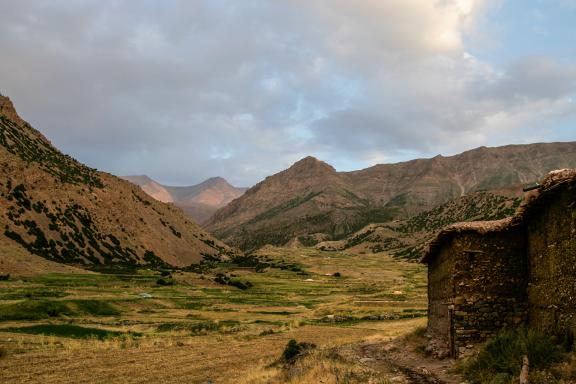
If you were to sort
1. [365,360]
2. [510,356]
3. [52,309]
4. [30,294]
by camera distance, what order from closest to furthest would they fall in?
[510,356], [365,360], [52,309], [30,294]

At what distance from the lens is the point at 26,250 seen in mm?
73938

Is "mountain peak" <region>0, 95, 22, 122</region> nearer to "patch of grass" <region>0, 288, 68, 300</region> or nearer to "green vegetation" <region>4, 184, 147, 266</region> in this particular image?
"green vegetation" <region>4, 184, 147, 266</region>

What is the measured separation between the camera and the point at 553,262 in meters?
15.4

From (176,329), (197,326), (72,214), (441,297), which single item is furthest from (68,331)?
(72,214)

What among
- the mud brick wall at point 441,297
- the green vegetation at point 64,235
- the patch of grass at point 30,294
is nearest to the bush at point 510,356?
the mud brick wall at point 441,297

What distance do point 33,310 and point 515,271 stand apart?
34.8m

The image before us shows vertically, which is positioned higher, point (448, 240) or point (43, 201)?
point (43, 201)

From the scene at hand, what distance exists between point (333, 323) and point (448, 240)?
23151 mm

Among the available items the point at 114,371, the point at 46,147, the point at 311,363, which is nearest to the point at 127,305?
the point at 114,371

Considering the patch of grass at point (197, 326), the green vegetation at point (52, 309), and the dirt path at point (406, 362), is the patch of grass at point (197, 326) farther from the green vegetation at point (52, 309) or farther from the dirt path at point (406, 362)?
the dirt path at point (406, 362)

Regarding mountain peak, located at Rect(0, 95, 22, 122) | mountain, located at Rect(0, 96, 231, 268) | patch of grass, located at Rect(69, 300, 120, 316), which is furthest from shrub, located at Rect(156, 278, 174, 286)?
mountain peak, located at Rect(0, 95, 22, 122)

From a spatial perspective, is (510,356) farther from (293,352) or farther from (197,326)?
(197,326)

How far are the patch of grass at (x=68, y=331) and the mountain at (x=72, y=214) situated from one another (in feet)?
116

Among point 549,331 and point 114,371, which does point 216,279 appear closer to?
point 114,371
